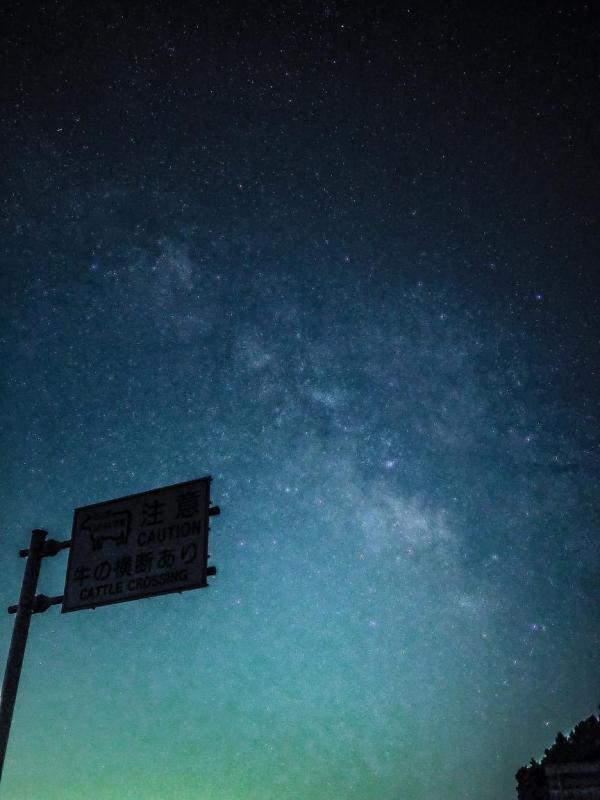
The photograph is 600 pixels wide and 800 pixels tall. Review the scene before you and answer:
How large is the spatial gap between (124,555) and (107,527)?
518 mm

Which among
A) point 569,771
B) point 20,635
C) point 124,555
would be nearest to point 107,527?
point 124,555

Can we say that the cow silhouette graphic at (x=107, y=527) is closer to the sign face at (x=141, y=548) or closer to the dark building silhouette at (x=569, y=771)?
the sign face at (x=141, y=548)

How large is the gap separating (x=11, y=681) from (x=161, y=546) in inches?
89.1

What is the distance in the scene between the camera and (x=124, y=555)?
7.22 metres

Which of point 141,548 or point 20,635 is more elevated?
point 141,548

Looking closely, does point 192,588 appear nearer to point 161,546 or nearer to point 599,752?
point 161,546

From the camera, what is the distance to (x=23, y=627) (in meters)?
7.06

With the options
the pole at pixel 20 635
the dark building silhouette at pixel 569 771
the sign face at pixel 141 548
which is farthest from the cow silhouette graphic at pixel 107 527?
the dark building silhouette at pixel 569 771

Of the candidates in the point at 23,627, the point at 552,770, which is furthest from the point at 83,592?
the point at 552,770

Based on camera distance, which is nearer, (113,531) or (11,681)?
(11,681)

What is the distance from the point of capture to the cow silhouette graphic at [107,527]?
7368 mm

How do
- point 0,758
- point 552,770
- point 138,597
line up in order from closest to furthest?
point 0,758 < point 138,597 < point 552,770

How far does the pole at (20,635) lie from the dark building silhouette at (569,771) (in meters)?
25.0

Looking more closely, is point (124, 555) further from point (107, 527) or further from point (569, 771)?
point (569, 771)
